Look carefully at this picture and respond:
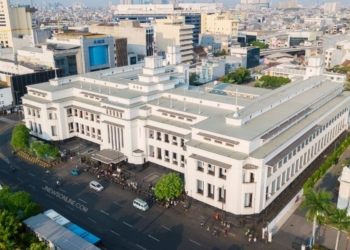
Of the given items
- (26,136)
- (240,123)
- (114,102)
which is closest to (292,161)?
(240,123)

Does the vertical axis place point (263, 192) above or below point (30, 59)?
below

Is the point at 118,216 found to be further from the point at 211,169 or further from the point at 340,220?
the point at 340,220

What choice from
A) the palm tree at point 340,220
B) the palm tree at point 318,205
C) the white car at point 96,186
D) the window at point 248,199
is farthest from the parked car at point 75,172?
the palm tree at point 340,220

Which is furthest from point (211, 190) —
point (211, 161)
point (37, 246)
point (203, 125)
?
point (37, 246)

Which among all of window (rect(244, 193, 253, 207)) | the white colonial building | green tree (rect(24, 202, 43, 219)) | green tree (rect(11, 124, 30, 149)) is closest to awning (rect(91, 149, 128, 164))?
the white colonial building

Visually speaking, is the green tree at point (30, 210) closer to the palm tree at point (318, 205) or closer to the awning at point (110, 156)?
the awning at point (110, 156)

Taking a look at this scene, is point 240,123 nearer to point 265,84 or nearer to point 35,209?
point 35,209
